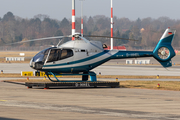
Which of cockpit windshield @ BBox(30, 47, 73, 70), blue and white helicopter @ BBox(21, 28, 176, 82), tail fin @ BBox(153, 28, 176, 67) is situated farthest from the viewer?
tail fin @ BBox(153, 28, 176, 67)

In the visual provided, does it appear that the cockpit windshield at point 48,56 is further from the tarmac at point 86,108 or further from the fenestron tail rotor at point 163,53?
the fenestron tail rotor at point 163,53

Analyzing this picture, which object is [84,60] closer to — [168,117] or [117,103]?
[117,103]

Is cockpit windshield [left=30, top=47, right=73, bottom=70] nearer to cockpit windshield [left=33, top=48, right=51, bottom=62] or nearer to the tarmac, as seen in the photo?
cockpit windshield [left=33, top=48, right=51, bottom=62]

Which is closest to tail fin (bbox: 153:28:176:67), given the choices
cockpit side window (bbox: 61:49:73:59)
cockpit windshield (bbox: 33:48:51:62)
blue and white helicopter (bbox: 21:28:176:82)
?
blue and white helicopter (bbox: 21:28:176:82)

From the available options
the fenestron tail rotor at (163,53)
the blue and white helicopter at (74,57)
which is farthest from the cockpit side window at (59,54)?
the fenestron tail rotor at (163,53)

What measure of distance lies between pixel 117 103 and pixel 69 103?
2.20 metres

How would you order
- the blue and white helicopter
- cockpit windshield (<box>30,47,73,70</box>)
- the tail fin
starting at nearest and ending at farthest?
1. cockpit windshield (<box>30,47,73,70</box>)
2. the blue and white helicopter
3. the tail fin

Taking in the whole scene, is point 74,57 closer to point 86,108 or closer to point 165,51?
point 165,51

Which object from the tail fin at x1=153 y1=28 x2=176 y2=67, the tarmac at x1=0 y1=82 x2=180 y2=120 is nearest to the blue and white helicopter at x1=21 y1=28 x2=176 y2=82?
the tail fin at x1=153 y1=28 x2=176 y2=67

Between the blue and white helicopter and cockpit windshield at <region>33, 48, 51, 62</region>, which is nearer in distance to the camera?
cockpit windshield at <region>33, 48, 51, 62</region>

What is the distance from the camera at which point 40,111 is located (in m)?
12.0

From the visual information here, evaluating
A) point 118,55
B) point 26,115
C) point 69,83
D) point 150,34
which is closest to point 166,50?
point 118,55

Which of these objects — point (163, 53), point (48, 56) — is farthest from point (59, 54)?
point (163, 53)

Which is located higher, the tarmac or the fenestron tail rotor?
the fenestron tail rotor
